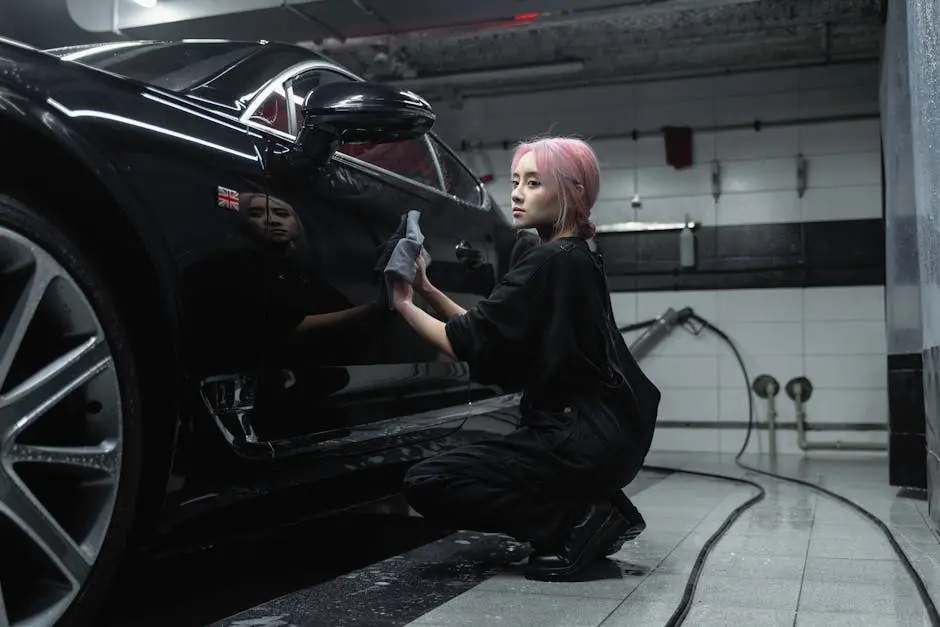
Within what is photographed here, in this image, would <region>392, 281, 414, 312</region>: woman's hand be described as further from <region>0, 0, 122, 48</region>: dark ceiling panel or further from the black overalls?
<region>0, 0, 122, 48</region>: dark ceiling panel

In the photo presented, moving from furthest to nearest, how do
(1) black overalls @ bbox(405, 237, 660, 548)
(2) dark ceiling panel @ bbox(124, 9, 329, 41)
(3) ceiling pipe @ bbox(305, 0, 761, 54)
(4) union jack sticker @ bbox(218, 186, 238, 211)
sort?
(2) dark ceiling panel @ bbox(124, 9, 329, 41)
(3) ceiling pipe @ bbox(305, 0, 761, 54)
(1) black overalls @ bbox(405, 237, 660, 548)
(4) union jack sticker @ bbox(218, 186, 238, 211)

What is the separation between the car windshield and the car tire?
540 millimetres

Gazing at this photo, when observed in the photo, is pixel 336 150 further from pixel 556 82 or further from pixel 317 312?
pixel 556 82

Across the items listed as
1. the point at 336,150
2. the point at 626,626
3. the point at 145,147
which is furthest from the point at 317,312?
the point at 626,626

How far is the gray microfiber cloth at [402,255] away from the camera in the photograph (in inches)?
83.7

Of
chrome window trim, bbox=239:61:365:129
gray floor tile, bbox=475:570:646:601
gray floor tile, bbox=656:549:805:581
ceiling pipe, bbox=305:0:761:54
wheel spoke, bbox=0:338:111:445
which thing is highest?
ceiling pipe, bbox=305:0:761:54

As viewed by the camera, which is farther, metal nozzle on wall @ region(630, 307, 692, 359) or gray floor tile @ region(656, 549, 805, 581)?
metal nozzle on wall @ region(630, 307, 692, 359)

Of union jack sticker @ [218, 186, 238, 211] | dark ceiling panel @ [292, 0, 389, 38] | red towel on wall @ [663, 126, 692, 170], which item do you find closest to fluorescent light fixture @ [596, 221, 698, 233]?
red towel on wall @ [663, 126, 692, 170]

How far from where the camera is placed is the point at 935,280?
8.49ft

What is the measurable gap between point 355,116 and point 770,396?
498 cm

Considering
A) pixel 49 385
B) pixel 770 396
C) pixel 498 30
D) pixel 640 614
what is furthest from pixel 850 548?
pixel 770 396

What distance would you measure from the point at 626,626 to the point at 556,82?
5648 millimetres

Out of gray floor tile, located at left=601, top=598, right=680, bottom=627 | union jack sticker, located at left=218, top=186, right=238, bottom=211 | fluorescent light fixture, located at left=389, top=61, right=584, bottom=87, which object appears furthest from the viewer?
fluorescent light fixture, located at left=389, top=61, right=584, bottom=87

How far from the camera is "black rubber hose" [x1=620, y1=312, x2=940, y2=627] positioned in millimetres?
1871
